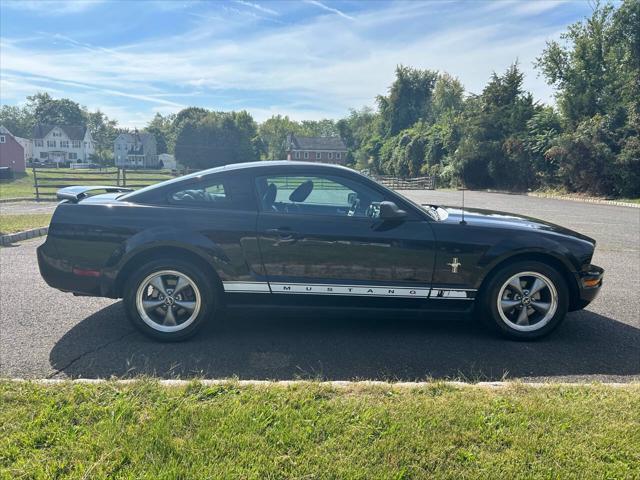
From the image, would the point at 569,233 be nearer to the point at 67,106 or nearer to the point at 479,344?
the point at 479,344

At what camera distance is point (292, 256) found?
391 cm

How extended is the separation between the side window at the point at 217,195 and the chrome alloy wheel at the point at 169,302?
0.66 m

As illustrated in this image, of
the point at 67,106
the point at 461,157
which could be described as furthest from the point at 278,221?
the point at 67,106

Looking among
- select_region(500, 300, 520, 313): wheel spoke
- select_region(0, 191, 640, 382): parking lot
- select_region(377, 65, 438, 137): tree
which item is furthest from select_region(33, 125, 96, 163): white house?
select_region(500, 300, 520, 313): wheel spoke

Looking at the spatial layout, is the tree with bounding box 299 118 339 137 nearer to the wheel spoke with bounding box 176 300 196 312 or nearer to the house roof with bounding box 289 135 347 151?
the house roof with bounding box 289 135 347 151

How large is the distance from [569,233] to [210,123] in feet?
201

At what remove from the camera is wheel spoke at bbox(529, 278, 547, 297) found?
4051 mm

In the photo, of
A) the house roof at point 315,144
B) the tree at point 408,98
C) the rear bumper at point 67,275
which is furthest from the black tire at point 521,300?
the house roof at point 315,144

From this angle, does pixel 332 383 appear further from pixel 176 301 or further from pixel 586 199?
pixel 586 199

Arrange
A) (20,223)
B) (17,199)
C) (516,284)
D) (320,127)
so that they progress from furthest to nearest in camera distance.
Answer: (320,127), (17,199), (20,223), (516,284)

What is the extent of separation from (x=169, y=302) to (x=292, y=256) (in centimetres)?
115

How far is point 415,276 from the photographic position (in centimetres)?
395

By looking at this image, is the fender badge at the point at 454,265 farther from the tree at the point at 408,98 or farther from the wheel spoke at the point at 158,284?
the tree at the point at 408,98

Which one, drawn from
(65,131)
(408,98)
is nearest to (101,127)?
(65,131)
